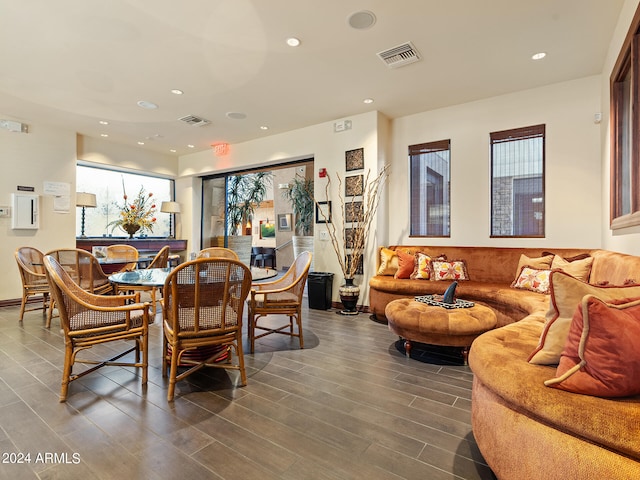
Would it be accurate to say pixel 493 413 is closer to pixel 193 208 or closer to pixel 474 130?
pixel 474 130

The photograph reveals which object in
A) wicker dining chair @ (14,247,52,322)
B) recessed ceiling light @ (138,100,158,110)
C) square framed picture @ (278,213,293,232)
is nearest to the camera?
wicker dining chair @ (14,247,52,322)

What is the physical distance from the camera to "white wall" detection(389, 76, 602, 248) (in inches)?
155

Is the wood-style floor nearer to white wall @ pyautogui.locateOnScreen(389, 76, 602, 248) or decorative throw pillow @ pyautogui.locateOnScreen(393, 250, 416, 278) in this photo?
decorative throw pillow @ pyautogui.locateOnScreen(393, 250, 416, 278)

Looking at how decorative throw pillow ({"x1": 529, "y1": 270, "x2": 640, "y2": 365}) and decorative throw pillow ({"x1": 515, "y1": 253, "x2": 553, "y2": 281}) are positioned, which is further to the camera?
decorative throw pillow ({"x1": 515, "y1": 253, "x2": 553, "y2": 281})

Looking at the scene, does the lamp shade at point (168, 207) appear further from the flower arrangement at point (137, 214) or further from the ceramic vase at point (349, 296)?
the ceramic vase at point (349, 296)

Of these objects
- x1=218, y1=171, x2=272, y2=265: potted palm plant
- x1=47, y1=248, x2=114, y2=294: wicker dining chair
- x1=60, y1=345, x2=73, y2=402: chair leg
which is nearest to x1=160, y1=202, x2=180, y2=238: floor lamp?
x1=218, y1=171, x2=272, y2=265: potted palm plant

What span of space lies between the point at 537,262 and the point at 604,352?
3.13 m

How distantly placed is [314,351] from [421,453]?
5.31 ft

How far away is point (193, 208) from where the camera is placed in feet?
25.1

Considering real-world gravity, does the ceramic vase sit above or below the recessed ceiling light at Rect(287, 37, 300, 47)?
below

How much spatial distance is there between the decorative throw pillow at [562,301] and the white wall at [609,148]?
1.51 meters

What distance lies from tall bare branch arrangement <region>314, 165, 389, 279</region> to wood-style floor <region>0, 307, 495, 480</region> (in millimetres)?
2119

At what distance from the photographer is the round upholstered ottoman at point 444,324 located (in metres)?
2.74

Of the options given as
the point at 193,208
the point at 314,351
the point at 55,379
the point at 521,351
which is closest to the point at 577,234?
the point at 521,351
